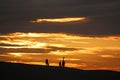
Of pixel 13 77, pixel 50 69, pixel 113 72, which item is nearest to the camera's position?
pixel 13 77

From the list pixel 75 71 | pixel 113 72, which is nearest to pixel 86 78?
pixel 75 71

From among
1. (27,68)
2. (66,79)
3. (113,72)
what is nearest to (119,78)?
(113,72)

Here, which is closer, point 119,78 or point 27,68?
Result: point 27,68

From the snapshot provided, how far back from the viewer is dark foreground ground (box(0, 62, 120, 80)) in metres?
52.5

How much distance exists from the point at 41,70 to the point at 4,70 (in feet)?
13.7

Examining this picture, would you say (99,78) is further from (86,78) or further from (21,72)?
(21,72)

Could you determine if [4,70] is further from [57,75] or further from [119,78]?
[119,78]

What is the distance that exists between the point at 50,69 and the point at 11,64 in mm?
4340

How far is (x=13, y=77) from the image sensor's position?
5219 centimetres

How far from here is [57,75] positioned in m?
54.7

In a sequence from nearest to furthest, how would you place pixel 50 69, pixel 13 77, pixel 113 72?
pixel 13 77 < pixel 50 69 < pixel 113 72

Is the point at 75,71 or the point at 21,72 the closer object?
the point at 21,72

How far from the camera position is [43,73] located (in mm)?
54156

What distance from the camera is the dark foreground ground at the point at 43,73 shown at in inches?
2067
